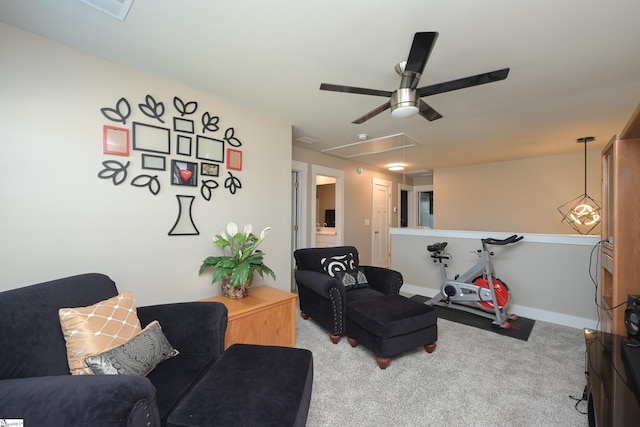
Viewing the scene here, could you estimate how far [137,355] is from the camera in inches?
51.3

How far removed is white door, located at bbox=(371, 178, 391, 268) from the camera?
5.92 meters

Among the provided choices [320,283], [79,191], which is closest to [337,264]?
[320,283]

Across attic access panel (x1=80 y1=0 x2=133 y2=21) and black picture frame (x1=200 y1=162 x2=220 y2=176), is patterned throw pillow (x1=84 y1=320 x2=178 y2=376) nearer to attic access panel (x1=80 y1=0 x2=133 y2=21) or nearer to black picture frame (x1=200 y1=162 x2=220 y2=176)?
black picture frame (x1=200 y1=162 x2=220 y2=176)

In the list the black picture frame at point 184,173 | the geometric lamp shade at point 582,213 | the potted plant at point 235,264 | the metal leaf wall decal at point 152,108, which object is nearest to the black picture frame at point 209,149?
the black picture frame at point 184,173

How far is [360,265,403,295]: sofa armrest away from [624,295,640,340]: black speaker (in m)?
1.67

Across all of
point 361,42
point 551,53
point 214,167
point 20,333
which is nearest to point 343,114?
point 361,42

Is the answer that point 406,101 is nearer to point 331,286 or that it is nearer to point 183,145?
point 331,286

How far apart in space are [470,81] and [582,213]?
173 inches

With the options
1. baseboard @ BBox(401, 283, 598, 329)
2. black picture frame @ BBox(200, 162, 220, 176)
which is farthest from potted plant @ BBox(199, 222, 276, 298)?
baseboard @ BBox(401, 283, 598, 329)

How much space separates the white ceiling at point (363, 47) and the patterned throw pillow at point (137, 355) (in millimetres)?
1797

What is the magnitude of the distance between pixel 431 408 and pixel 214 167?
8.39 feet

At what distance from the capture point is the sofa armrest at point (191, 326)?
159 cm

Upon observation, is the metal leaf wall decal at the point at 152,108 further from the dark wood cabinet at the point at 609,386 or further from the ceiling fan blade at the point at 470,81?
the dark wood cabinet at the point at 609,386

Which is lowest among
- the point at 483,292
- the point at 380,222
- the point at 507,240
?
the point at 483,292
